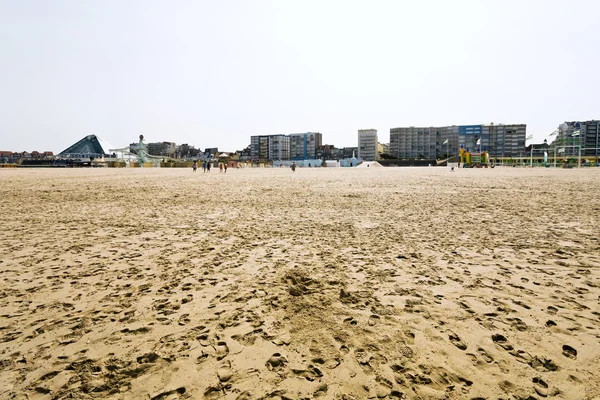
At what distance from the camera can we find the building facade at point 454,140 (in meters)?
146

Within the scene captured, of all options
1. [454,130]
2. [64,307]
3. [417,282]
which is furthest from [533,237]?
[454,130]

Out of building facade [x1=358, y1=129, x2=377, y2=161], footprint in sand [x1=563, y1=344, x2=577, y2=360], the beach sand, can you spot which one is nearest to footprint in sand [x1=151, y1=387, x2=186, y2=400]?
the beach sand

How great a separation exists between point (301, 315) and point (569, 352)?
95.1 inches

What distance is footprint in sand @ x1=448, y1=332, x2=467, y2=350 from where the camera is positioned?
2.80 meters

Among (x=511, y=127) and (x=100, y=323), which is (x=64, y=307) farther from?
(x=511, y=127)

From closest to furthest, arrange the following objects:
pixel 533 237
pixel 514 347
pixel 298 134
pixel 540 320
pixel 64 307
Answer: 1. pixel 514 347
2. pixel 540 320
3. pixel 64 307
4. pixel 533 237
5. pixel 298 134

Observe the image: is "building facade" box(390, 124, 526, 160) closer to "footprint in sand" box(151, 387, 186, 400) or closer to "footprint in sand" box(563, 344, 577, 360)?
"footprint in sand" box(563, 344, 577, 360)

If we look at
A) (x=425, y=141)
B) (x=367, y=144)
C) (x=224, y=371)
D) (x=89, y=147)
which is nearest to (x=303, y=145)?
(x=367, y=144)

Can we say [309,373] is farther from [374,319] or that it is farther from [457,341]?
[457,341]

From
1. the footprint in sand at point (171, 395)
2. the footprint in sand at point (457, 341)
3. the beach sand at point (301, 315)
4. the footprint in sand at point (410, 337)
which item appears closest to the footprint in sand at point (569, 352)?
the beach sand at point (301, 315)

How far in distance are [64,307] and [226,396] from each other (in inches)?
101

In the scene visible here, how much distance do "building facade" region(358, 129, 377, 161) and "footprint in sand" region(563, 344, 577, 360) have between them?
153m

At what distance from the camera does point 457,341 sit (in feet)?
9.44

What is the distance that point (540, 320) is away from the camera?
10.5ft
